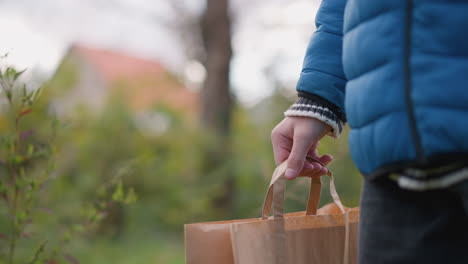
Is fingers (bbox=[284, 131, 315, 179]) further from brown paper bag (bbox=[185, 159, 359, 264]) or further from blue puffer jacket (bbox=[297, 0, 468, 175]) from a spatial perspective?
blue puffer jacket (bbox=[297, 0, 468, 175])

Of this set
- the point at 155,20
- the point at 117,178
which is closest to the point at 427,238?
the point at 117,178

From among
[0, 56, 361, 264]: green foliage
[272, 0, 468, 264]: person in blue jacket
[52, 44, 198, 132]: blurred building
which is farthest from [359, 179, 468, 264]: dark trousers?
[52, 44, 198, 132]: blurred building

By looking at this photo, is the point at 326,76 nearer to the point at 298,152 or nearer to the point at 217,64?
the point at 298,152

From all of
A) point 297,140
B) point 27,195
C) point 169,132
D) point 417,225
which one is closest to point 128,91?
point 169,132

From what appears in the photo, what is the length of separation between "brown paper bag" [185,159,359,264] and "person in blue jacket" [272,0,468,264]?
0.82 ft

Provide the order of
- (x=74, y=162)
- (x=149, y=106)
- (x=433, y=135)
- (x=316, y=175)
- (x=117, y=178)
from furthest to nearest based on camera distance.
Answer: (x=149, y=106), (x=74, y=162), (x=117, y=178), (x=316, y=175), (x=433, y=135)

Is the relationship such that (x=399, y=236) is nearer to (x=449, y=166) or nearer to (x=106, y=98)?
(x=449, y=166)

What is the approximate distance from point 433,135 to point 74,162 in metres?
4.77

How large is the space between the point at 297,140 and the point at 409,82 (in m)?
0.35

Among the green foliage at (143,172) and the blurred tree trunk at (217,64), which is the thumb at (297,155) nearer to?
the green foliage at (143,172)

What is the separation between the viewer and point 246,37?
6.64m

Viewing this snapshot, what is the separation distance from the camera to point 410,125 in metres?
0.66

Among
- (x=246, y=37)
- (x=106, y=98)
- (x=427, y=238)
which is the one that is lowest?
(x=427, y=238)

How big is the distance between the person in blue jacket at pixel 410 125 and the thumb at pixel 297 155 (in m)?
0.19
